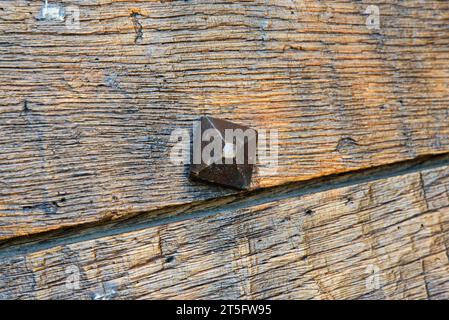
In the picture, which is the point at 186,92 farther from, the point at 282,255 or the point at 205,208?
the point at 282,255

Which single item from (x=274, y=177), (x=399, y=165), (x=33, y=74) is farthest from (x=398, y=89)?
(x=33, y=74)

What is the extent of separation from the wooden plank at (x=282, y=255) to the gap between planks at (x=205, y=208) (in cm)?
2

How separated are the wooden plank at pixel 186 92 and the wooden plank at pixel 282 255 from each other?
0.20 feet

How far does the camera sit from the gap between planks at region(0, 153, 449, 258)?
116 centimetres

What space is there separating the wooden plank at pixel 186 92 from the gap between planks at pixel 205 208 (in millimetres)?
26

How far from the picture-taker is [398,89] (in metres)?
1.45

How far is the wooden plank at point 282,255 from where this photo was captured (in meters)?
1.16

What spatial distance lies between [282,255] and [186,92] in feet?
1.33

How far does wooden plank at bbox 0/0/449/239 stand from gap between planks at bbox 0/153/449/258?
3 centimetres

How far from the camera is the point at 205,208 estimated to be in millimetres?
1277

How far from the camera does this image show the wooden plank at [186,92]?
114 cm

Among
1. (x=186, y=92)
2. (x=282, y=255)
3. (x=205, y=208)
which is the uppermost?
(x=186, y=92)


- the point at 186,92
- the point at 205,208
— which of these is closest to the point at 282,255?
the point at 205,208

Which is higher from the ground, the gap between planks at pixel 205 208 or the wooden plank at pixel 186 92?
the wooden plank at pixel 186 92
